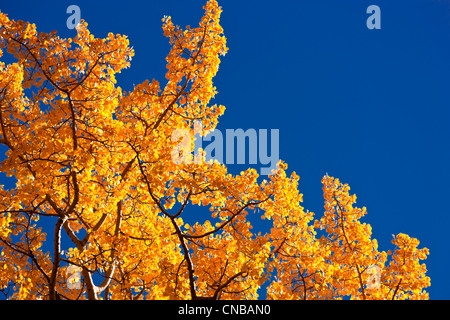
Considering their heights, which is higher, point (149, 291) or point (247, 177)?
point (247, 177)

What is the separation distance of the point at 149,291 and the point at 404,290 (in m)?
5.86

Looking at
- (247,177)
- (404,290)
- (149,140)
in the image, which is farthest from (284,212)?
(404,290)

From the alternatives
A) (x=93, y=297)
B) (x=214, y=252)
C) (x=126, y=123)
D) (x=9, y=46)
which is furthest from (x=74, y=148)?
(x=214, y=252)

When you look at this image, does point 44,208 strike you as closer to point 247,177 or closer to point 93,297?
point 93,297

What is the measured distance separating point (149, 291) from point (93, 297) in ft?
5.84

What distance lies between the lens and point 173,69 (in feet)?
27.0

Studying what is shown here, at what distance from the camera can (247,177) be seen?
25.0 feet

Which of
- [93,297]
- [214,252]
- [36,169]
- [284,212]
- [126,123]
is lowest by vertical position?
[93,297]

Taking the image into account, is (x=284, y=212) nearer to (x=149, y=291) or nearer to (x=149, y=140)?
(x=149, y=140)
